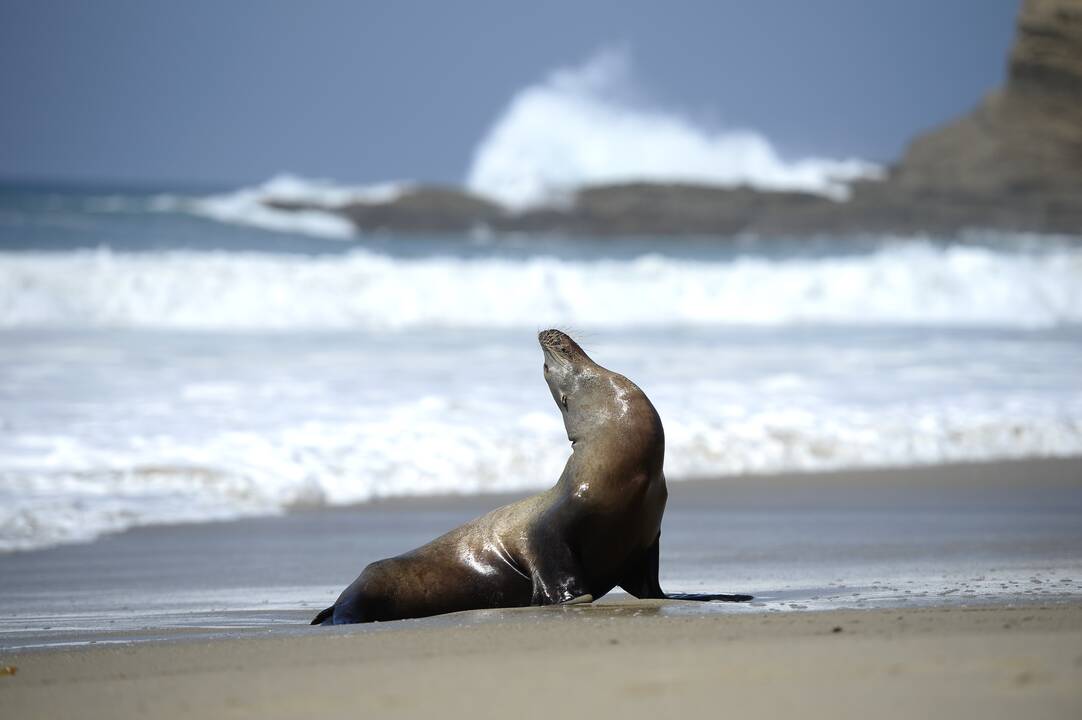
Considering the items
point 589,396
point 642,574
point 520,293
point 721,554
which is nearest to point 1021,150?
point 520,293

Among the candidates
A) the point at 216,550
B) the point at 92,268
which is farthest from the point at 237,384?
the point at 92,268

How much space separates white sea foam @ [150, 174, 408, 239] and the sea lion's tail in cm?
3131

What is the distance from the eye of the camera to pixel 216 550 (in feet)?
21.6

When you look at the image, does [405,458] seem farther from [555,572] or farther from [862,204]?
[862,204]

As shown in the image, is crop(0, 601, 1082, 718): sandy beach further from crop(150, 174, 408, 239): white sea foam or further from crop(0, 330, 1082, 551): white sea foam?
crop(150, 174, 408, 239): white sea foam

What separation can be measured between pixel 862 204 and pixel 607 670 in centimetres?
4230

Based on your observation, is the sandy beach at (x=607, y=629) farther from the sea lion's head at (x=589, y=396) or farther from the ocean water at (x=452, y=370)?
the ocean water at (x=452, y=370)

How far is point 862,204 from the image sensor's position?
1738 inches

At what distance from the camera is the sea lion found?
4.82 m

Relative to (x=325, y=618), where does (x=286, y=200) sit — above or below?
above

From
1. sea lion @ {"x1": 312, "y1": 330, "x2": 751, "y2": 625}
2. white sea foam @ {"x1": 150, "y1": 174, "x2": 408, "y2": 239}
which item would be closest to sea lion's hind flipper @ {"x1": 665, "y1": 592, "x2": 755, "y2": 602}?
sea lion @ {"x1": 312, "y1": 330, "x2": 751, "y2": 625}

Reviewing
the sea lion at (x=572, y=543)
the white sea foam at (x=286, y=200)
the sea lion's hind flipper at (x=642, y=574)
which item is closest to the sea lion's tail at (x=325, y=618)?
the sea lion at (x=572, y=543)

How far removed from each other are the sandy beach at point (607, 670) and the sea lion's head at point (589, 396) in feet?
2.70

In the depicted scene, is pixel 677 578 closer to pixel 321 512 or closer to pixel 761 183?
pixel 321 512
